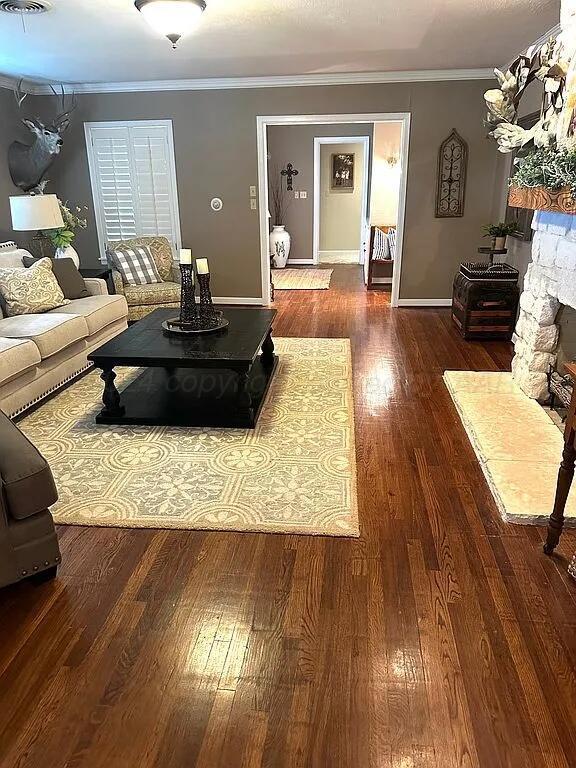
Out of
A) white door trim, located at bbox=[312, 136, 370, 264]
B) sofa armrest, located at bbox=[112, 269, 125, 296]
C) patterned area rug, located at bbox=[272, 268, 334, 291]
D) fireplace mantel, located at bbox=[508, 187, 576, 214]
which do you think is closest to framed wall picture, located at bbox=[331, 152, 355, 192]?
white door trim, located at bbox=[312, 136, 370, 264]

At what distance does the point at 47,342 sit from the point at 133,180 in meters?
3.63

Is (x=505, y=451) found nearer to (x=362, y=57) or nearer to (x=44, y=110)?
(x=362, y=57)

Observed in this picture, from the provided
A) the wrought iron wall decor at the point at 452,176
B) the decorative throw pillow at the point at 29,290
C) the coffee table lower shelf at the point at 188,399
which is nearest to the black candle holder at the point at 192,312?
the coffee table lower shelf at the point at 188,399

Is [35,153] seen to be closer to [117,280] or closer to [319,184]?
[117,280]

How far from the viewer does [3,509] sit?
74.8 inches

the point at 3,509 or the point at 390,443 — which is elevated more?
the point at 3,509

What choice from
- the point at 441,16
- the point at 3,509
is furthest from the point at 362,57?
the point at 3,509

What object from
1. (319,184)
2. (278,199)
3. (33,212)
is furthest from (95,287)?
(319,184)

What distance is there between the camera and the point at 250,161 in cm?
627

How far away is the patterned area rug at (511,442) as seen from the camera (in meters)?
2.54

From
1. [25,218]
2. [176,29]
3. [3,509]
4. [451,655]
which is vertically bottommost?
[451,655]

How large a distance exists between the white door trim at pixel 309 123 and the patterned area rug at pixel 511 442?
2602 millimetres

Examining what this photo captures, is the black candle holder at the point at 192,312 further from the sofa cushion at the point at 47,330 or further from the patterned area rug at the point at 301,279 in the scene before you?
the patterned area rug at the point at 301,279

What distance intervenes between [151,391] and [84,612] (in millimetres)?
2049
